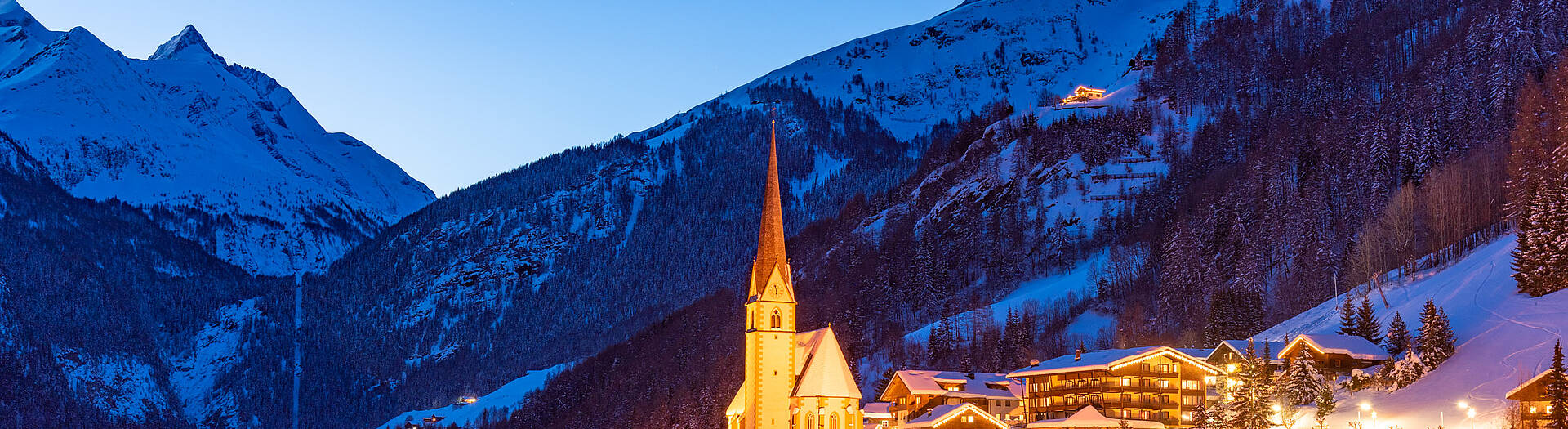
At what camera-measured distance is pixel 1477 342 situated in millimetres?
91188

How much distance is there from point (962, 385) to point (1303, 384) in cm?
3442

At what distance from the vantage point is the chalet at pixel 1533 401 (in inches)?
2874

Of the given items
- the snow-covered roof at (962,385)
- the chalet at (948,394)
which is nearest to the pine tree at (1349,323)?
the snow-covered roof at (962,385)

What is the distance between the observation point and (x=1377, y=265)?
13225 cm

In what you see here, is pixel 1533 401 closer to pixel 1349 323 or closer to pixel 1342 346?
pixel 1342 346

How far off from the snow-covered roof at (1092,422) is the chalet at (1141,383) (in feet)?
4.40

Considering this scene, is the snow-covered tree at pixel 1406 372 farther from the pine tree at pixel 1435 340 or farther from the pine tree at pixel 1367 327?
the pine tree at pixel 1367 327

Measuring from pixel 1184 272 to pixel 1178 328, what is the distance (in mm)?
14883

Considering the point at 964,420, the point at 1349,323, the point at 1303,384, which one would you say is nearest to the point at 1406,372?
the point at 1303,384

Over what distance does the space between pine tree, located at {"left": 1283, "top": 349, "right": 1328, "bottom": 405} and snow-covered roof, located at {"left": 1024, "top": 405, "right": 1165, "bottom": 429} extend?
13731 mm

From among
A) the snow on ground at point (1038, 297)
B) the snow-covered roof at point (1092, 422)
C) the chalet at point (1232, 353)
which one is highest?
the snow on ground at point (1038, 297)

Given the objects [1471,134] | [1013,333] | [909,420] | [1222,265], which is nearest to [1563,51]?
[1471,134]

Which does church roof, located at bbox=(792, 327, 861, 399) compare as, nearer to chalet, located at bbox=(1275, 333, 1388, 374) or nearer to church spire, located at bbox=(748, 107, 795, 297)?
church spire, located at bbox=(748, 107, 795, 297)

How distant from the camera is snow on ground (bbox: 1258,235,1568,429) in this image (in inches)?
3211
